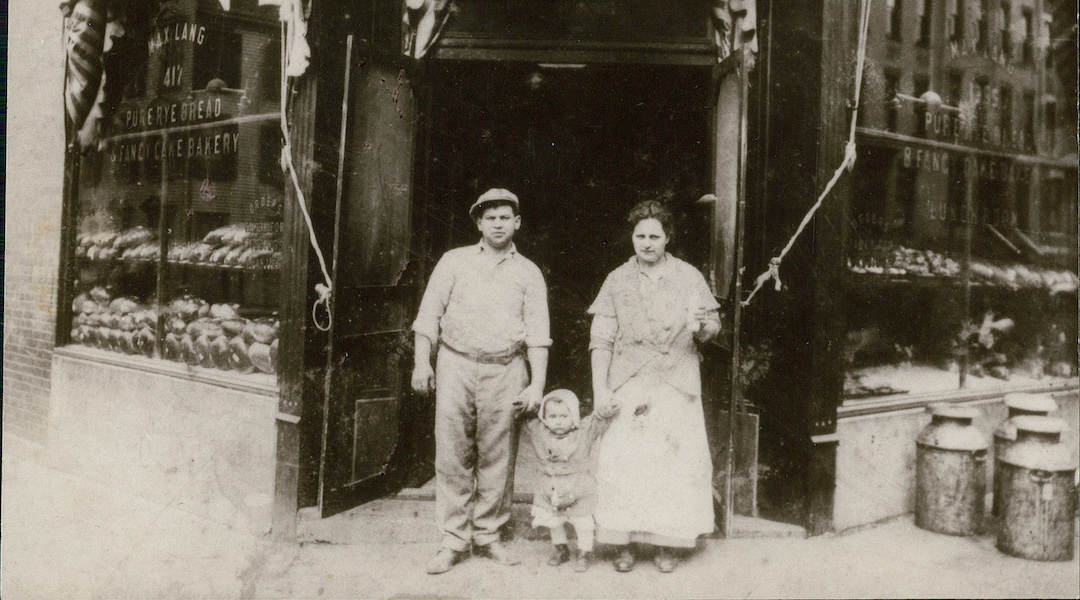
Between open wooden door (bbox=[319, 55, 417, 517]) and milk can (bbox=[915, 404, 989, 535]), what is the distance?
336cm

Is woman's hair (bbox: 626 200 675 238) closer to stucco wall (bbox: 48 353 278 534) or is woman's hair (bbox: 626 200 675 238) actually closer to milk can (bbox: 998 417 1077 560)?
milk can (bbox: 998 417 1077 560)

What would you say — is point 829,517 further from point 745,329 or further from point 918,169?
point 918,169

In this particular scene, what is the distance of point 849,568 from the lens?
3910 mm

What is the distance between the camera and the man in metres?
3.83

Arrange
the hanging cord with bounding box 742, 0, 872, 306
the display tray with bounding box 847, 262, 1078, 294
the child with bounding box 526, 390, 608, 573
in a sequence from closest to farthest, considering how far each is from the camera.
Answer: the child with bounding box 526, 390, 608, 573 < the hanging cord with bounding box 742, 0, 872, 306 < the display tray with bounding box 847, 262, 1078, 294

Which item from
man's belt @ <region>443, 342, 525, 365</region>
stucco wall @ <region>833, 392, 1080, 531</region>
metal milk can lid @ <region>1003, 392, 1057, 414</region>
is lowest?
stucco wall @ <region>833, 392, 1080, 531</region>

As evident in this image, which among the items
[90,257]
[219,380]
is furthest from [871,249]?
[90,257]

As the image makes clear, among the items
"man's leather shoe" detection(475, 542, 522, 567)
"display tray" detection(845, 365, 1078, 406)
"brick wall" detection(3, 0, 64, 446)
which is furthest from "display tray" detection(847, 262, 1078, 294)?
"brick wall" detection(3, 0, 64, 446)

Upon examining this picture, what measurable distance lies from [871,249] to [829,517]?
5.78ft

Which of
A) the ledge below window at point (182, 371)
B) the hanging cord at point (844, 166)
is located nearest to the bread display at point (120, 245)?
the ledge below window at point (182, 371)

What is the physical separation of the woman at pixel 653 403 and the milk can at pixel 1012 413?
1.81m

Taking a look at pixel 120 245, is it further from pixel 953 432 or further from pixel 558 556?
pixel 953 432

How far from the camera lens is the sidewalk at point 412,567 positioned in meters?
3.76

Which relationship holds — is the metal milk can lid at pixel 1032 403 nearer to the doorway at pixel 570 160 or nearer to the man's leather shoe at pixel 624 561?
the doorway at pixel 570 160
